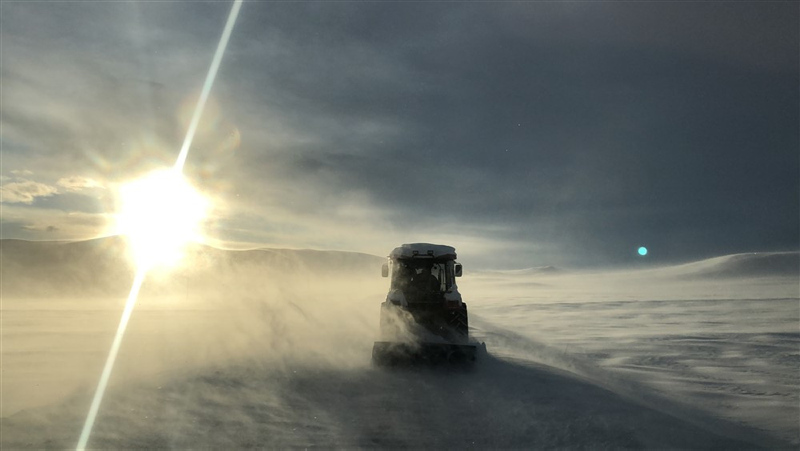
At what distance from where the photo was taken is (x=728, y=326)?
28.1 m

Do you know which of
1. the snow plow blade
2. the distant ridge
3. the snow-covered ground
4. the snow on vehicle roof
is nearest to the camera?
the snow-covered ground

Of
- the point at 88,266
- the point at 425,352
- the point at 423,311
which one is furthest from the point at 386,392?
the point at 88,266

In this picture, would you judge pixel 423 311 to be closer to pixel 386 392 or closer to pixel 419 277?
pixel 419 277

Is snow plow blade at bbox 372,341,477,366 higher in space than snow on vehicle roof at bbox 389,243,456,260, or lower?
lower

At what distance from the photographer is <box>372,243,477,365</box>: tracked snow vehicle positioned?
13938 millimetres

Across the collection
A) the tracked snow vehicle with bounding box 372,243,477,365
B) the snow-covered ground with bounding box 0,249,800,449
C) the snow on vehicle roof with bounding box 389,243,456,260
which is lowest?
the snow-covered ground with bounding box 0,249,800,449

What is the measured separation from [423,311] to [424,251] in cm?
170

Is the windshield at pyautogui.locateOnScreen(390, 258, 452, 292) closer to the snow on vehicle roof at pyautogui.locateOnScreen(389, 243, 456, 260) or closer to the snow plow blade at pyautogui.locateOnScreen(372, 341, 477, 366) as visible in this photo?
the snow on vehicle roof at pyautogui.locateOnScreen(389, 243, 456, 260)

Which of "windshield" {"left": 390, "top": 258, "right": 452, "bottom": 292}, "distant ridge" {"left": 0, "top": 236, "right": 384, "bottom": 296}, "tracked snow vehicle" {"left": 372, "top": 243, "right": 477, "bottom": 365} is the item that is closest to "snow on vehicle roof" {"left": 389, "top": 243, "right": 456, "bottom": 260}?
"tracked snow vehicle" {"left": 372, "top": 243, "right": 477, "bottom": 365}

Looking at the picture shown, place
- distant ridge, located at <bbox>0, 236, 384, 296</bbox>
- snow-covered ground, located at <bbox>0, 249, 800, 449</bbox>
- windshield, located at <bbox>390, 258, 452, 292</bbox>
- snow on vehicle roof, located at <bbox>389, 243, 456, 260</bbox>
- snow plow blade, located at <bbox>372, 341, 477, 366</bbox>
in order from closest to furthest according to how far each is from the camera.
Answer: snow-covered ground, located at <bbox>0, 249, 800, 449</bbox>, snow plow blade, located at <bbox>372, 341, 477, 366</bbox>, snow on vehicle roof, located at <bbox>389, 243, 456, 260</bbox>, windshield, located at <bbox>390, 258, 452, 292</bbox>, distant ridge, located at <bbox>0, 236, 384, 296</bbox>

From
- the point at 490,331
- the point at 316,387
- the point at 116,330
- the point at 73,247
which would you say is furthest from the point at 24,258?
the point at 316,387

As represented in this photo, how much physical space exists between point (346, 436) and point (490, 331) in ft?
61.7

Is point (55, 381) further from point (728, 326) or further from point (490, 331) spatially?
point (728, 326)

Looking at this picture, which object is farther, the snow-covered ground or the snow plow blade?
the snow plow blade
